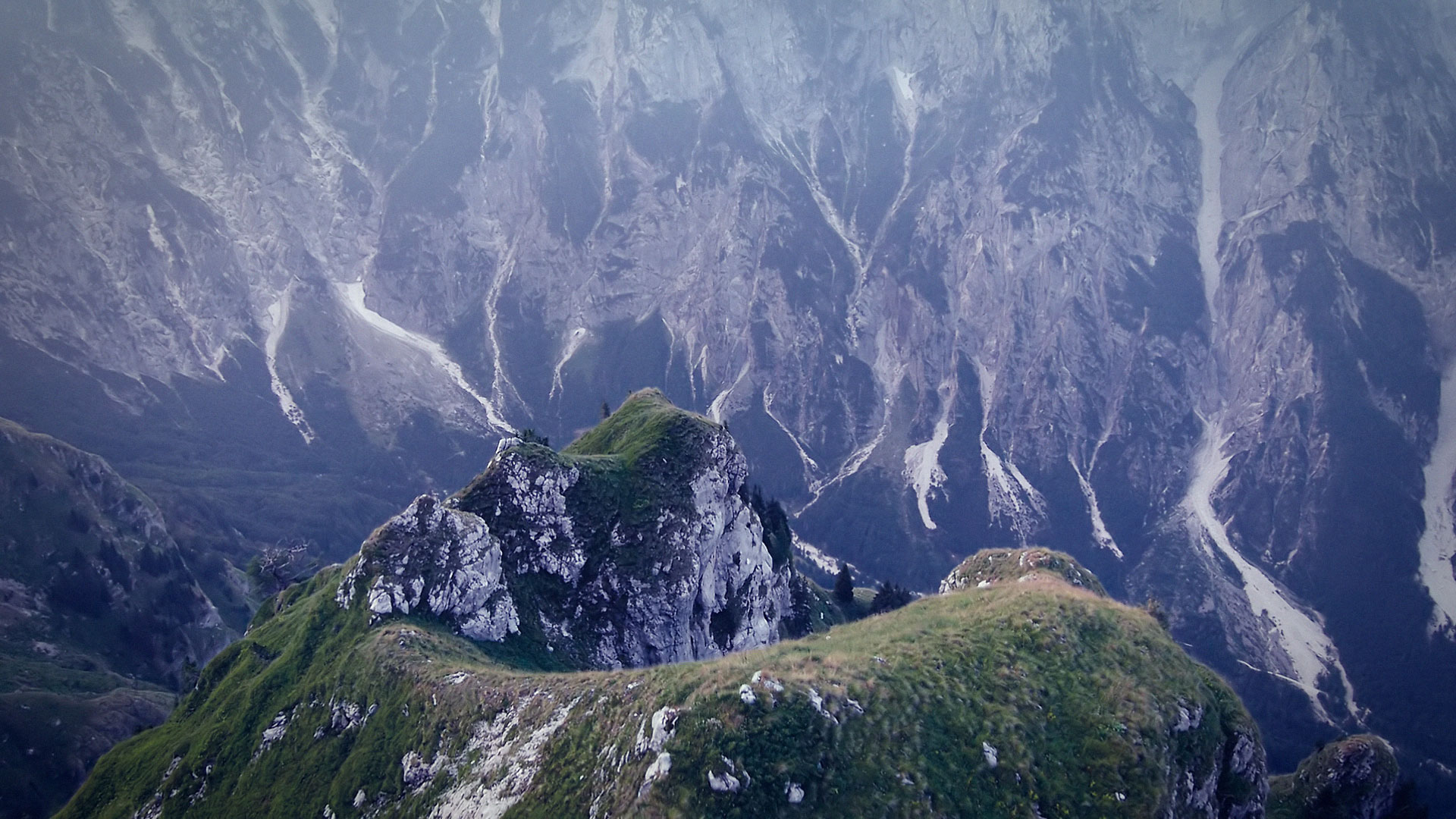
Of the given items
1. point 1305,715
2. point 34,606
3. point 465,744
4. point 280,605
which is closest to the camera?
point 465,744

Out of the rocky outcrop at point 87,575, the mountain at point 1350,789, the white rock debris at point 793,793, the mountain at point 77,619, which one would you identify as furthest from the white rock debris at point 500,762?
the rocky outcrop at point 87,575

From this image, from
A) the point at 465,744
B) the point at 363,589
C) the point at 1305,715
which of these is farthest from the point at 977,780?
the point at 1305,715

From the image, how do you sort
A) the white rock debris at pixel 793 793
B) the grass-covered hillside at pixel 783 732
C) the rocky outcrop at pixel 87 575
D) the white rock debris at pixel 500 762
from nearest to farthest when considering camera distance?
the white rock debris at pixel 793 793, the grass-covered hillside at pixel 783 732, the white rock debris at pixel 500 762, the rocky outcrop at pixel 87 575

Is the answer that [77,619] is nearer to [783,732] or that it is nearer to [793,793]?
[783,732]

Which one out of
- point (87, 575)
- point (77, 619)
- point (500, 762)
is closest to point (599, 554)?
point (500, 762)

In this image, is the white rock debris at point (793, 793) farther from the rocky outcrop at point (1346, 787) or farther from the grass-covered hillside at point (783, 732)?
the rocky outcrop at point (1346, 787)

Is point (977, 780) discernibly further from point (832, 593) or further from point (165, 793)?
point (832, 593)
